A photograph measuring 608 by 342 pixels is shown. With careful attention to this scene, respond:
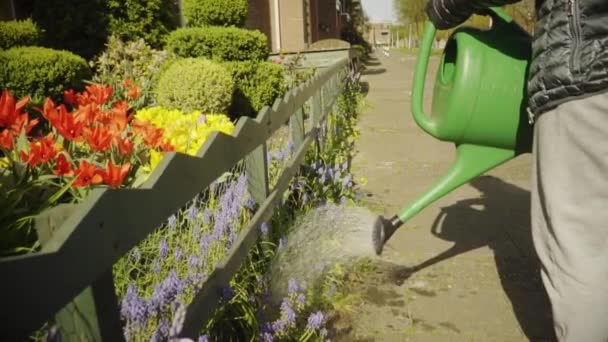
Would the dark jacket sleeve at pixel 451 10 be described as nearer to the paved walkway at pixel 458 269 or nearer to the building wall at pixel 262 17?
the paved walkway at pixel 458 269

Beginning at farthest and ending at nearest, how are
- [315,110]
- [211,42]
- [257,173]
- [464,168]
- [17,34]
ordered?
[211,42] < [17,34] < [315,110] < [257,173] < [464,168]

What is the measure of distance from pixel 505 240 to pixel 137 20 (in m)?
6.37

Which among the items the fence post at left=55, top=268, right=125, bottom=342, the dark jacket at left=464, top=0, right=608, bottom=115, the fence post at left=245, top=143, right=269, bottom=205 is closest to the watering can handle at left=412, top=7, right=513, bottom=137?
the dark jacket at left=464, top=0, right=608, bottom=115

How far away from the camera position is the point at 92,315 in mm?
890

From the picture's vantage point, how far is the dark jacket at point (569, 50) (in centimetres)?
123

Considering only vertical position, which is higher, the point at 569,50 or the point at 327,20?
the point at 327,20

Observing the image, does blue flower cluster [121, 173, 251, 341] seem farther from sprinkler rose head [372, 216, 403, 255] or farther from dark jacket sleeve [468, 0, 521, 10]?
dark jacket sleeve [468, 0, 521, 10]

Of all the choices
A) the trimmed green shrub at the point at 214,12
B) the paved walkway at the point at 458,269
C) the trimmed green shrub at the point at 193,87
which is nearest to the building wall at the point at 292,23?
the trimmed green shrub at the point at 214,12

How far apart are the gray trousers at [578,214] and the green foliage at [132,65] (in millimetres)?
5267

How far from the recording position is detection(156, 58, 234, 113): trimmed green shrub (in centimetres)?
510

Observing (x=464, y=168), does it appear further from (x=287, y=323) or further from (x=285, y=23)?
(x=285, y=23)

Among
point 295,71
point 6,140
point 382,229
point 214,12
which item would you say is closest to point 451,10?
point 382,229

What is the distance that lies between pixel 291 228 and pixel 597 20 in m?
1.64

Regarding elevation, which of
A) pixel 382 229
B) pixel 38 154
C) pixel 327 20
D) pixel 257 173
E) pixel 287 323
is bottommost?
pixel 287 323
